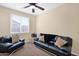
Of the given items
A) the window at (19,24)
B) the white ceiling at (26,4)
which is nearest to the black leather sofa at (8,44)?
the window at (19,24)

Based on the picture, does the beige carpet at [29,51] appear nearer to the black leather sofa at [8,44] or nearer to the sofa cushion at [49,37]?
the black leather sofa at [8,44]

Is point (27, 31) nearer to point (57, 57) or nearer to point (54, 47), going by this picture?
point (54, 47)

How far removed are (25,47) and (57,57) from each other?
2.03 ft

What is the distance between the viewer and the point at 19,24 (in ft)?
6.64

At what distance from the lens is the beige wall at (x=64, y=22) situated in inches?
73.5

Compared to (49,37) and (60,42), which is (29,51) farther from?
(60,42)

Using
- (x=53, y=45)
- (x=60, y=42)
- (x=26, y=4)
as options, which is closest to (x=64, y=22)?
(x=60, y=42)

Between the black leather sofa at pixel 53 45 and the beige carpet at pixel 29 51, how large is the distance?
0.10 m

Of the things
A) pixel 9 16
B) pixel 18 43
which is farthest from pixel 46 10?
pixel 18 43

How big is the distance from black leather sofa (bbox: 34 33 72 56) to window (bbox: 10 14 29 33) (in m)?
0.34

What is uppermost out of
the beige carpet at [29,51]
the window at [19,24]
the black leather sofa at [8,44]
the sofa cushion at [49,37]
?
the window at [19,24]

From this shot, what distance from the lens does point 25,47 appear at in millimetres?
2008

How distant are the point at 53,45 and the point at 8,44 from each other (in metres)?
0.84

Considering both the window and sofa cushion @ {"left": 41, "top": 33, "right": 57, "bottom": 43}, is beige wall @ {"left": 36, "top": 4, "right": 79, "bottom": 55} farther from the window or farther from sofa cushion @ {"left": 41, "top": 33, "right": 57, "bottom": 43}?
the window
